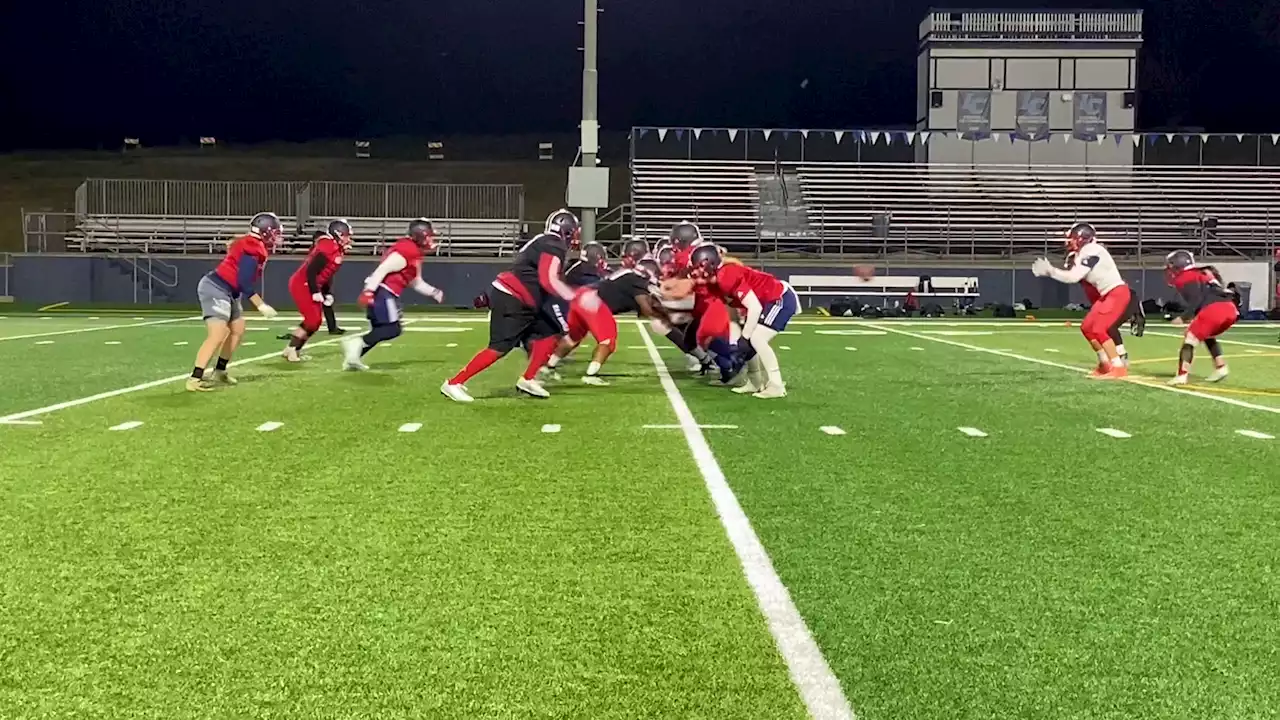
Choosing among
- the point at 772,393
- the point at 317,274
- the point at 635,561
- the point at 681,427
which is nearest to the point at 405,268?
the point at 317,274

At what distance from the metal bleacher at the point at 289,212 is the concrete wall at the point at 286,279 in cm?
140

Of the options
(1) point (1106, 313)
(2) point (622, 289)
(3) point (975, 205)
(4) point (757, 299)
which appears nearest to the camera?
(4) point (757, 299)

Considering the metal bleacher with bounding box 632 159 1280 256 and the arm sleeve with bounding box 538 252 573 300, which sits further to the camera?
the metal bleacher with bounding box 632 159 1280 256

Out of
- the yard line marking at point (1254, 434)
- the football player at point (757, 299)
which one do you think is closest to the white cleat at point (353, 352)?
the football player at point (757, 299)

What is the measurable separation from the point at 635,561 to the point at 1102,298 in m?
9.83

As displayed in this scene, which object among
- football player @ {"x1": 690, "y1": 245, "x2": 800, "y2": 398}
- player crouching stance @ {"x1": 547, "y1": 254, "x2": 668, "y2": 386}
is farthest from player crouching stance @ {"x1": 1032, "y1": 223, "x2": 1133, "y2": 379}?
player crouching stance @ {"x1": 547, "y1": 254, "x2": 668, "y2": 386}

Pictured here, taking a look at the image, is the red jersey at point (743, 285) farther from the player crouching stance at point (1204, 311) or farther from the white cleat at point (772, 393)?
the player crouching stance at point (1204, 311)

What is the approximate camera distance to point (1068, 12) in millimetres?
41500

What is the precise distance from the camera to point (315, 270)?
15109 millimetres

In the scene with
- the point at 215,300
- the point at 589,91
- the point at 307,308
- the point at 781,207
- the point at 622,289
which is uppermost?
the point at 589,91

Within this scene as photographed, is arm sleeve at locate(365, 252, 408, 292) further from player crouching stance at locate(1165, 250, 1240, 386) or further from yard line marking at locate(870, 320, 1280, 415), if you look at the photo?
player crouching stance at locate(1165, 250, 1240, 386)

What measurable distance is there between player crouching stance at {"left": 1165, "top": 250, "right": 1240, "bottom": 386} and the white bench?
20024 millimetres

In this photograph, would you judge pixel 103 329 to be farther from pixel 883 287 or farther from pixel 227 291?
pixel 883 287

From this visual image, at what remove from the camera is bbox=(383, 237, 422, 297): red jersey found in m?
13.0
